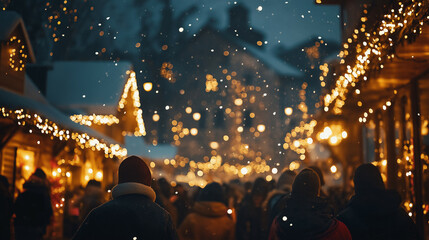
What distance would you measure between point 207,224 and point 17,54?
12.7 m

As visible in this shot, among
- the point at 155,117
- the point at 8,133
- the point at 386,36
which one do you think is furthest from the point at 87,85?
the point at 155,117

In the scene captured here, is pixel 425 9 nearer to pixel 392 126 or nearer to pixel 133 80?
pixel 392 126

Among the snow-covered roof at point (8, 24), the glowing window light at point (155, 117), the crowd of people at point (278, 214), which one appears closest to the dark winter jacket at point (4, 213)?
the crowd of people at point (278, 214)

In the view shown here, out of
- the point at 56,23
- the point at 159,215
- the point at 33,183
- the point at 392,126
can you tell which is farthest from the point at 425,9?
the point at 56,23

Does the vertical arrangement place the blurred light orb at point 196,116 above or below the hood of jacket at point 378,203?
above

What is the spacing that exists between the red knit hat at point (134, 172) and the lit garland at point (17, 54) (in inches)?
554

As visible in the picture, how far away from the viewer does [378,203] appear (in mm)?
6113

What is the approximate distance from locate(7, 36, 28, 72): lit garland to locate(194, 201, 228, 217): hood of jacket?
11.4 metres

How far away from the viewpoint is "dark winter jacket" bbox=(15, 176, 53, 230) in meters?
10.9

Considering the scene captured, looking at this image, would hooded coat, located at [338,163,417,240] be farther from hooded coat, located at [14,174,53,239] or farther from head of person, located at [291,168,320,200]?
hooded coat, located at [14,174,53,239]

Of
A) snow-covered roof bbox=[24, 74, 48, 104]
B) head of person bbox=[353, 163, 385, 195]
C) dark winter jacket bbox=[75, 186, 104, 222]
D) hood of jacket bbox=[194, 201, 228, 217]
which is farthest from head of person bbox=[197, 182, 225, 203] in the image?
snow-covered roof bbox=[24, 74, 48, 104]

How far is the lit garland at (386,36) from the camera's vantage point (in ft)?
22.5

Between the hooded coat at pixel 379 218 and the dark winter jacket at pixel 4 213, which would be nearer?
the hooded coat at pixel 379 218

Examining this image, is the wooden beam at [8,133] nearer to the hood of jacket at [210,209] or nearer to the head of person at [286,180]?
the head of person at [286,180]
